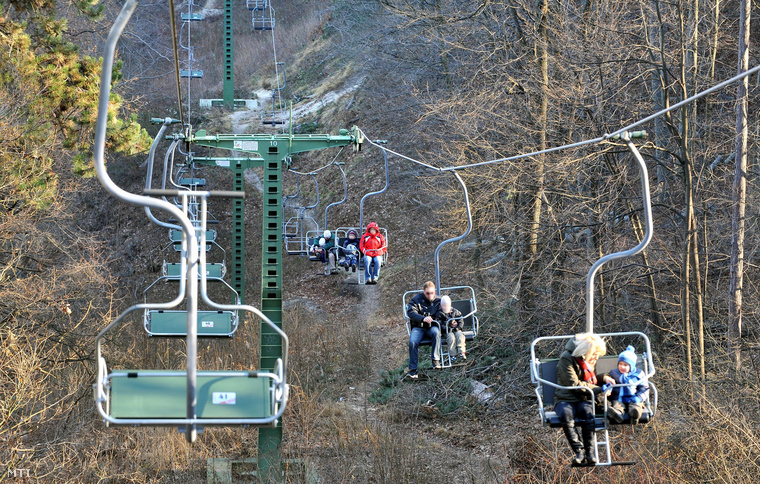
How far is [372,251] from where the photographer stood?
1361 cm

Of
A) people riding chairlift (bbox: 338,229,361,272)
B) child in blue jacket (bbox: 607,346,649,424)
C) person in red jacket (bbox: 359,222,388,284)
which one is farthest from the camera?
people riding chairlift (bbox: 338,229,361,272)

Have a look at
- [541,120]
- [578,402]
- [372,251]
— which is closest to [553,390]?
[578,402]

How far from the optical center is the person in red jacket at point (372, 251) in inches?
536

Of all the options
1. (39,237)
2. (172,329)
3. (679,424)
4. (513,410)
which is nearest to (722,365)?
(679,424)

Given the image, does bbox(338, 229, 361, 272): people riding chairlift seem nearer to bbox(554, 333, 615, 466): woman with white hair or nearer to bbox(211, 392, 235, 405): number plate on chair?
bbox(554, 333, 615, 466): woman with white hair

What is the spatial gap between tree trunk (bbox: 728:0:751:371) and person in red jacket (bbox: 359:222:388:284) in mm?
5392

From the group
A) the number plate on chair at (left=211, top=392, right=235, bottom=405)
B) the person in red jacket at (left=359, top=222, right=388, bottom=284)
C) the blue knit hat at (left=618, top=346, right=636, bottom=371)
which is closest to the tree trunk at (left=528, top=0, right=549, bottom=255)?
the person in red jacket at (left=359, top=222, right=388, bottom=284)

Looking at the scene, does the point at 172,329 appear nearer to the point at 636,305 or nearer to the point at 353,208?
the point at 636,305

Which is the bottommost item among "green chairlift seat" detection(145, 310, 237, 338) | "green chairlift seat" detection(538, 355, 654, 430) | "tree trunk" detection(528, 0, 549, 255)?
"green chairlift seat" detection(538, 355, 654, 430)

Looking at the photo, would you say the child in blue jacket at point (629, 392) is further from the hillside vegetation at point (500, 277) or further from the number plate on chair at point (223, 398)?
the hillside vegetation at point (500, 277)

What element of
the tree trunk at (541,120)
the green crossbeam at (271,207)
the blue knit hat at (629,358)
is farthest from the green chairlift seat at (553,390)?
the tree trunk at (541,120)

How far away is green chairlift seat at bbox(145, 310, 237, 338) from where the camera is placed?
1171 centimetres

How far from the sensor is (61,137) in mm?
15148

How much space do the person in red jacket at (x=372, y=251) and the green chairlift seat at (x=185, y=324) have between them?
8.47 ft
